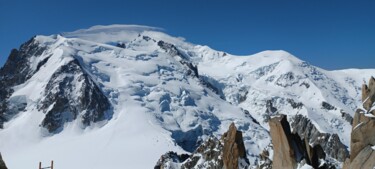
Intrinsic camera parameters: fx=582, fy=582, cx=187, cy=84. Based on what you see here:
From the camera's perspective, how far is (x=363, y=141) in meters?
26.0

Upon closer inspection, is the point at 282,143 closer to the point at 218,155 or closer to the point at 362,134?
the point at 362,134

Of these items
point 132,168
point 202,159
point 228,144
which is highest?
point 132,168

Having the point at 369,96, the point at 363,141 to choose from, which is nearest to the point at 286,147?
the point at 369,96

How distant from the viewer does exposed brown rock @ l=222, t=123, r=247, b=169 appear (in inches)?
1853

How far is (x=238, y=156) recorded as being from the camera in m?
48.3

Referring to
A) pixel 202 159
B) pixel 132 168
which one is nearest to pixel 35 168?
pixel 132 168

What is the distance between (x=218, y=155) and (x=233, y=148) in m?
23.7

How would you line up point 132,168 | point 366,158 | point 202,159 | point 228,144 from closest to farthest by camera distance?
point 366,158 < point 228,144 < point 202,159 < point 132,168

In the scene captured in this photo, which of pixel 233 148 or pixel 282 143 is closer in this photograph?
pixel 282 143

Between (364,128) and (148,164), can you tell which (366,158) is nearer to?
(364,128)

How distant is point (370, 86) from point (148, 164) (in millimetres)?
171489

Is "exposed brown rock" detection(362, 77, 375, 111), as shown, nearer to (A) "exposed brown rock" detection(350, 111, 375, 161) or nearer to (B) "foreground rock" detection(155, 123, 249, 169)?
(A) "exposed brown rock" detection(350, 111, 375, 161)

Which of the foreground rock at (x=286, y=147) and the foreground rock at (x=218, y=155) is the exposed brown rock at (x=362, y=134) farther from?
the foreground rock at (x=218, y=155)

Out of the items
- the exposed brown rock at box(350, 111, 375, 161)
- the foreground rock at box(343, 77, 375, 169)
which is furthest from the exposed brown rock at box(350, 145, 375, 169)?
the exposed brown rock at box(350, 111, 375, 161)
